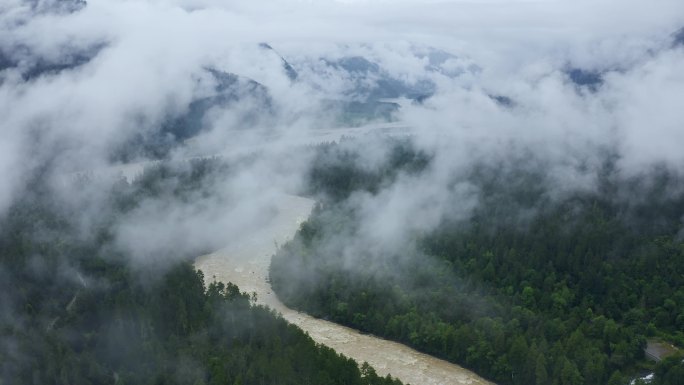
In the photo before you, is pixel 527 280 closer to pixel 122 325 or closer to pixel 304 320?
pixel 304 320

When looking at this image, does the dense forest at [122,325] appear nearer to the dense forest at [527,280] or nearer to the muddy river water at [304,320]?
the muddy river water at [304,320]

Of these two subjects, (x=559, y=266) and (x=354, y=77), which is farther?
(x=354, y=77)

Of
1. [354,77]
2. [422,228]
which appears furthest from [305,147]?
[354,77]

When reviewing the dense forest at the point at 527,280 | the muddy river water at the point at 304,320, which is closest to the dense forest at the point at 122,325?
the muddy river water at the point at 304,320

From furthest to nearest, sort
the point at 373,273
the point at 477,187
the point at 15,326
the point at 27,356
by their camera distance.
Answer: the point at 477,187
the point at 373,273
the point at 15,326
the point at 27,356

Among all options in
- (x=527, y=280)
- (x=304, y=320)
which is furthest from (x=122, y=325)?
(x=527, y=280)

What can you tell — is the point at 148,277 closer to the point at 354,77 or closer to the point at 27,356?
the point at 27,356
